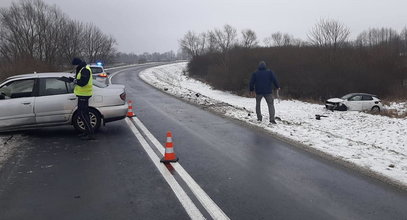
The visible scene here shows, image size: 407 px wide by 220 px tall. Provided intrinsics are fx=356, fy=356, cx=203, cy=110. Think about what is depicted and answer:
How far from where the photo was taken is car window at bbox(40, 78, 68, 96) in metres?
8.80

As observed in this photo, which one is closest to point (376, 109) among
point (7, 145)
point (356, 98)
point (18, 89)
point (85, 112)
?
point (356, 98)

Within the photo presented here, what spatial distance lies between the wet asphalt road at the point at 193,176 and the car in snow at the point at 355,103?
18.5m

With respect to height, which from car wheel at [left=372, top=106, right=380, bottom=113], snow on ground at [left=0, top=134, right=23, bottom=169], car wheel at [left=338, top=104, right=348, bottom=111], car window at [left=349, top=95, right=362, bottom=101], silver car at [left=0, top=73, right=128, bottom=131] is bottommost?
car wheel at [left=372, top=106, right=380, bottom=113]

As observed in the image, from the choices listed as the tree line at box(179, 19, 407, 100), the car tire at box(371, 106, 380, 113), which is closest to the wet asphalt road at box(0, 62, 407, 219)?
the car tire at box(371, 106, 380, 113)

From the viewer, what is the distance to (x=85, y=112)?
8.34 meters

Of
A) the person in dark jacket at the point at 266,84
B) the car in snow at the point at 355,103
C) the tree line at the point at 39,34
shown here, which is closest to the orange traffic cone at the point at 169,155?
the person in dark jacket at the point at 266,84

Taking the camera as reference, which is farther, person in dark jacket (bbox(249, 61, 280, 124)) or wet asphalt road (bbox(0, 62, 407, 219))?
person in dark jacket (bbox(249, 61, 280, 124))

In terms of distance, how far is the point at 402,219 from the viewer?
4.18 metres

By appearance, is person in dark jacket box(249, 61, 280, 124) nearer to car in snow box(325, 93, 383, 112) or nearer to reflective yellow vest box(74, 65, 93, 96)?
reflective yellow vest box(74, 65, 93, 96)

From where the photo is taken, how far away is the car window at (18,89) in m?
8.64

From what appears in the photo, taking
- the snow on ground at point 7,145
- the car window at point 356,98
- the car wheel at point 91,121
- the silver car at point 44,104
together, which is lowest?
the car window at point 356,98

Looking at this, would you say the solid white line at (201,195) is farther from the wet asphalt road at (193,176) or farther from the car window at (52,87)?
the car window at (52,87)

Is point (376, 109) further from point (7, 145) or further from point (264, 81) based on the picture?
point (7, 145)

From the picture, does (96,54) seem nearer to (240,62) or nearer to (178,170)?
(240,62)
